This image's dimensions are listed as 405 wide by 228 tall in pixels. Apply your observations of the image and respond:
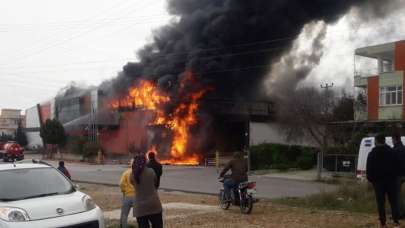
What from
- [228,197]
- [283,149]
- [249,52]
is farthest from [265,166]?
[228,197]

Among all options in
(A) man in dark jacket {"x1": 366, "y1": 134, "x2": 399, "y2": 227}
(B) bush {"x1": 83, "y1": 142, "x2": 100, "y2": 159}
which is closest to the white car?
(A) man in dark jacket {"x1": 366, "y1": 134, "x2": 399, "y2": 227}

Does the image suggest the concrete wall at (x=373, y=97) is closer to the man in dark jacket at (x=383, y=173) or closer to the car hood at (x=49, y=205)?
the man in dark jacket at (x=383, y=173)

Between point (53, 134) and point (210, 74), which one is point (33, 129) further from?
point (210, 74)

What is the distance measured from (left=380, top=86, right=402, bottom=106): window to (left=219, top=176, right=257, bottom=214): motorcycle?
29.0 meters

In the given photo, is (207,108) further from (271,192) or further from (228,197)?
(228,197)

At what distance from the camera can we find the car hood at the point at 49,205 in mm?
7227

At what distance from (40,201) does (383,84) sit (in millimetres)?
36025

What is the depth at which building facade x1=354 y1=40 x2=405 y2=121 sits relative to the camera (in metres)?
38.8

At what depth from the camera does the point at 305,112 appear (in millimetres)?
42656

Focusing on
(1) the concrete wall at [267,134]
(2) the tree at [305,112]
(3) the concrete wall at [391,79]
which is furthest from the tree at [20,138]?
(3) the concrete wall at [391,79]

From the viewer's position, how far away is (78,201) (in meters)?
7.75

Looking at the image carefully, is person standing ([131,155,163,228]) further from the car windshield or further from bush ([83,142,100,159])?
bush ([83,142,100,159])

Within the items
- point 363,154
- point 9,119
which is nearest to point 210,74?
point 363,154

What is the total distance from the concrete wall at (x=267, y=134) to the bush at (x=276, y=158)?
20.5 feet
